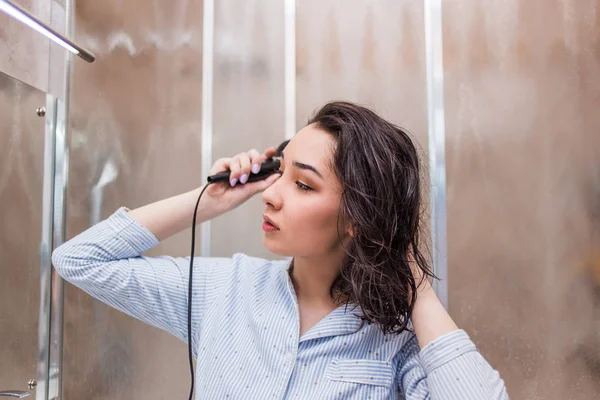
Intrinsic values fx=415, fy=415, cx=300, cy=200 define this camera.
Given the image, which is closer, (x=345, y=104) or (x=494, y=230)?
(x=345, y=104)

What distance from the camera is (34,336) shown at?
3.88 ft

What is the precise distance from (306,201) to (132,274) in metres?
0.40

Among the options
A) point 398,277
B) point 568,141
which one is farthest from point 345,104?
point 568,141

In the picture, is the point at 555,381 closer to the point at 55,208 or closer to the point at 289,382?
the point at 289,382

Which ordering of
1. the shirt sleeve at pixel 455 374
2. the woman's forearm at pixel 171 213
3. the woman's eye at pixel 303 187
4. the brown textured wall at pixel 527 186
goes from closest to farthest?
the shirt sleeve at pixel 455 374, the woman's eye at pixel 303 187, the woman's forearm at pixel 171 213, the brown textured wall at pixel 527 186

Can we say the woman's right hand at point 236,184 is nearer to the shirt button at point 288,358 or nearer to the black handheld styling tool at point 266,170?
the black handheld styling tool at point 266,170

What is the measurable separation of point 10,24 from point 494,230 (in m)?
1.40

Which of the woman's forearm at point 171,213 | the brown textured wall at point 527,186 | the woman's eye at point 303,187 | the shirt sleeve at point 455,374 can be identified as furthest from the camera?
the brown textured wall at point 527,186

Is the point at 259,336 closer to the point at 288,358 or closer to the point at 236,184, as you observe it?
the point at 288,358

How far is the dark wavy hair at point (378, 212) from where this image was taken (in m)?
0.77

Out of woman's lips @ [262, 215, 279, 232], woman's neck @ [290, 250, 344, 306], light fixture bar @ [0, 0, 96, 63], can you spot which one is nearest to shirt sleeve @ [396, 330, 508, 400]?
woman's neck @ [290, 250, 344, 306]

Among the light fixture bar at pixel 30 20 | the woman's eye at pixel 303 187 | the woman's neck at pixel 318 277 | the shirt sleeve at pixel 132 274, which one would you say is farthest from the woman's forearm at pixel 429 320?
the light fixture bar at pixel 30 20

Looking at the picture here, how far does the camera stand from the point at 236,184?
990 millimetres

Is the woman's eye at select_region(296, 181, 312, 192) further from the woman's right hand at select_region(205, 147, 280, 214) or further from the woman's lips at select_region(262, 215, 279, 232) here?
the woman's right hand at select_region(205, 147, 280, 214)
